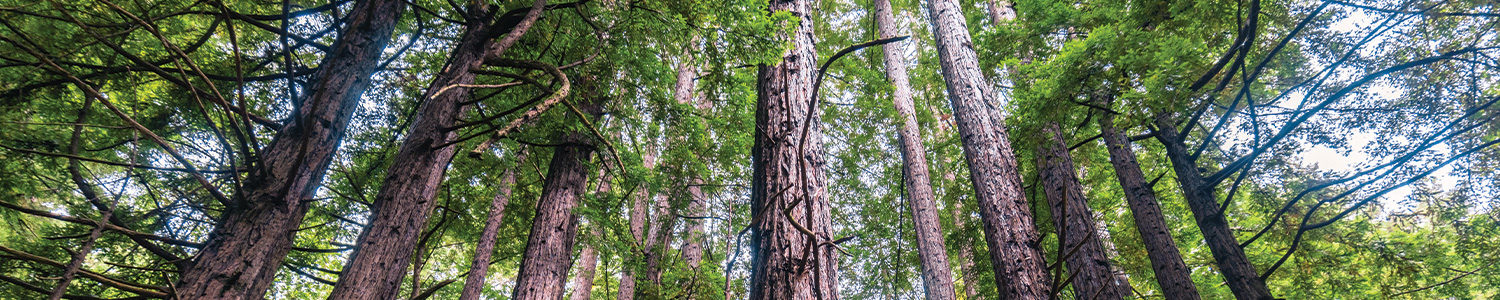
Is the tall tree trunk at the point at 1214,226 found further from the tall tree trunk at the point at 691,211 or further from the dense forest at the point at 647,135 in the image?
the tall tree trunk at the point at 691,211

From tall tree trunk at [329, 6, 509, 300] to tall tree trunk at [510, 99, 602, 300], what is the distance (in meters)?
0.90

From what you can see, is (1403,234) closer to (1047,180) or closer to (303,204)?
(1047,180)

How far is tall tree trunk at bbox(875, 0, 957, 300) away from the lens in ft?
22.5

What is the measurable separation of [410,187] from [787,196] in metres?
2.47

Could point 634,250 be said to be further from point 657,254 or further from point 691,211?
point 691,211

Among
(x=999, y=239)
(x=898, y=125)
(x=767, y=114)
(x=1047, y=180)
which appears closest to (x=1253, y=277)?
(x=1047, y=180)

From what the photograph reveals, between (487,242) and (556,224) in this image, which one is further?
(487,242)

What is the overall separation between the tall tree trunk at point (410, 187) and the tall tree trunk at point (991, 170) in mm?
4123

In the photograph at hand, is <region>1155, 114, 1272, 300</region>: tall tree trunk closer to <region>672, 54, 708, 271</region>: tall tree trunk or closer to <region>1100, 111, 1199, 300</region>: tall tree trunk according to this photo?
<region>1100, 111, 1199, 300</region>: tall tree trunk

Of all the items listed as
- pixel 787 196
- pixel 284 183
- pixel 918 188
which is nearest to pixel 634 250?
pixel 284 183

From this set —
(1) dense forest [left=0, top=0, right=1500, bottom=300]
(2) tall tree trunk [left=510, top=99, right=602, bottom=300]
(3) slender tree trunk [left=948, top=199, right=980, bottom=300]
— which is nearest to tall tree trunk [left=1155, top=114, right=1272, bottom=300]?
(1) dense forest [left=0, top=0, right=1500, bottom=300]

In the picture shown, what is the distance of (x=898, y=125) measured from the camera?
320 inches

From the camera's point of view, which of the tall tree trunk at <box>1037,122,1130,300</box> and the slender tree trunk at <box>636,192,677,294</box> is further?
the slender tree trunk at <box>636,192,677,294</box>

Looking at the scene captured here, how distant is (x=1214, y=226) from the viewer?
495 centimetres
